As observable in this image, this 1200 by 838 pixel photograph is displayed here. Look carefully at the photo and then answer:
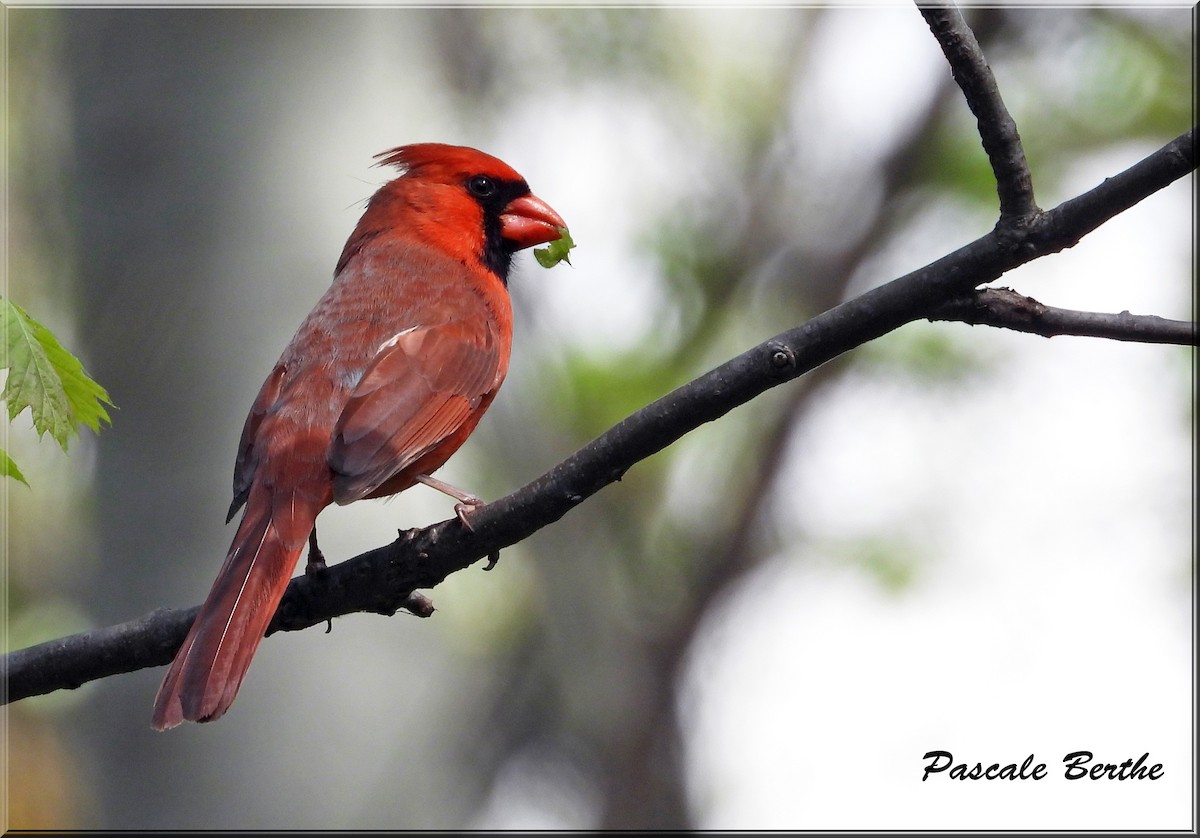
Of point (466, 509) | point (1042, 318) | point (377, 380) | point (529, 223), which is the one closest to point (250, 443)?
point (377, 380)

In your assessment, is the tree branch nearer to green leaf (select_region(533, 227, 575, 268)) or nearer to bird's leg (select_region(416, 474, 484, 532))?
bird's leg (select_region(416, 474, 484, 532))

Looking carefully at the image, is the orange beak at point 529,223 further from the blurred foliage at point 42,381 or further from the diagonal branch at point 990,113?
the diagonal branch at point 990,113

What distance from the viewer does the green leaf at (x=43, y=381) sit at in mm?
2205

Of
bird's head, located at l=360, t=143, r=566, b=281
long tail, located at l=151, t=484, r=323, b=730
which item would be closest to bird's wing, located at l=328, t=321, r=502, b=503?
long tail, located at l=151, t=484, r=323, b=730

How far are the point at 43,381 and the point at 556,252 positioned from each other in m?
1.80

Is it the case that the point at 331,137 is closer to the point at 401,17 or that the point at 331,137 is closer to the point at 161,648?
the point at 401,17

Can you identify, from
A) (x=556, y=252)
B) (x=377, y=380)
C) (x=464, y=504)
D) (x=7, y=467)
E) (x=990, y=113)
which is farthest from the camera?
(x=556, y=252)

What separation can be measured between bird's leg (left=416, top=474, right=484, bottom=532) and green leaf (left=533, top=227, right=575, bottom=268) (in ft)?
2.88

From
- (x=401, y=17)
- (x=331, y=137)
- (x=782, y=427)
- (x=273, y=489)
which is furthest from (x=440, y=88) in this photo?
(x=273, y=489)

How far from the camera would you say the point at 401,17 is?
5648 mm

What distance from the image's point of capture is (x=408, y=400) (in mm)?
2939

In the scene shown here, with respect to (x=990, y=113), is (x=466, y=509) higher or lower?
lower

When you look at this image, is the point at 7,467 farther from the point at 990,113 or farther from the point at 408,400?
the point at 990,113

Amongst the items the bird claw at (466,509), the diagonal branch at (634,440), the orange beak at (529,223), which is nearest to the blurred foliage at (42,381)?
the diagonal branch at (634,440)
